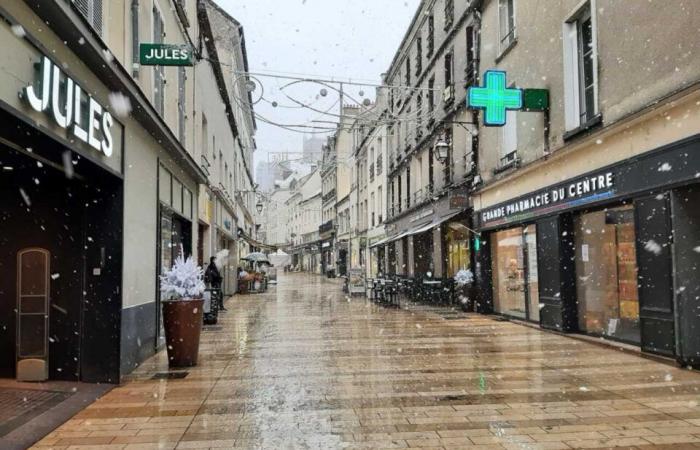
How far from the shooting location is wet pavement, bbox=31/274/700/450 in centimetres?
487

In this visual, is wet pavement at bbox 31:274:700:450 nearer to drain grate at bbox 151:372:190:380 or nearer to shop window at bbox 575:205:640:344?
drain grate at bbox 151:372:190:380

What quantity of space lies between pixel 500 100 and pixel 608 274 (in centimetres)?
404

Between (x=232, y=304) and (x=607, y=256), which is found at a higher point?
(x=607, y=256)

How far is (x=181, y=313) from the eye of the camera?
26.7ft

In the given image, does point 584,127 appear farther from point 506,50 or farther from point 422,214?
point 422,214

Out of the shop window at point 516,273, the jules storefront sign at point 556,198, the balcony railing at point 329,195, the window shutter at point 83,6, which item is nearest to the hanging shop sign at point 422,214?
the jules storefront sign at point 556,198

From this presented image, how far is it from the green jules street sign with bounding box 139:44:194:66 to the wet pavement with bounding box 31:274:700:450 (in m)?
4.24

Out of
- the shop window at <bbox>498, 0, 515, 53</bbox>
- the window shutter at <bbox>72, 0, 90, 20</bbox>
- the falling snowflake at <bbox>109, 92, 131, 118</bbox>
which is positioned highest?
the shop window at <bbox>498, 0, 515, 53</bbox>

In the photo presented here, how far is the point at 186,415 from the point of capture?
5664 mm

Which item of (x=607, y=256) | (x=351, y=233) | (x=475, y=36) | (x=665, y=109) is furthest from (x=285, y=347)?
(x=351, y=233)

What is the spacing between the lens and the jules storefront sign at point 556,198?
10.1 meters

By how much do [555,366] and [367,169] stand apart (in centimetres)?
3064

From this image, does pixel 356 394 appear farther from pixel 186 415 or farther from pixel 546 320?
pixel 546 320

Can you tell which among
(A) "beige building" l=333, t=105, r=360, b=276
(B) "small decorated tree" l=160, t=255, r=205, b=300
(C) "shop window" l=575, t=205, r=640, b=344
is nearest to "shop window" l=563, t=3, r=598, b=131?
(C) "shop window" l=575, t=205, r=640, b=344
